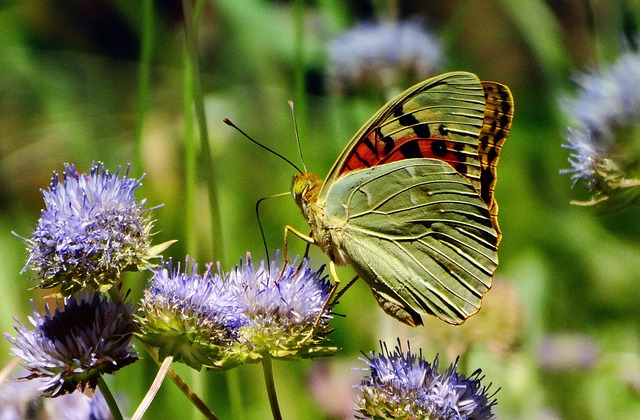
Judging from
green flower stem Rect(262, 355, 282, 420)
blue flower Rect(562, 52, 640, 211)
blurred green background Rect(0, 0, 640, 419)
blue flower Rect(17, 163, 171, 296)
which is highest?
blurred green background Rect(0, 0, 640, 419)

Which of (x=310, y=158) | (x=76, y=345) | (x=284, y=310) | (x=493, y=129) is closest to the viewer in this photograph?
(x=76, y=345)

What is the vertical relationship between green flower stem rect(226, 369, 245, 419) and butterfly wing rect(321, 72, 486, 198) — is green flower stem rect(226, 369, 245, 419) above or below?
below

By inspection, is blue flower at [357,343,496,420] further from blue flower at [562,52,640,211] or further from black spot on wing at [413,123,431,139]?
black spot on wing at [413,123,431,139]

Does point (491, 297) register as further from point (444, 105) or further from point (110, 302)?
point (110, 302)

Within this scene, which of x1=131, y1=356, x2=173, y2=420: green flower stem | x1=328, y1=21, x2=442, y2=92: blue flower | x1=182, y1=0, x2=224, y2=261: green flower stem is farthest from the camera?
x1=328, y1=21, x2=442, y2=92: blue flower

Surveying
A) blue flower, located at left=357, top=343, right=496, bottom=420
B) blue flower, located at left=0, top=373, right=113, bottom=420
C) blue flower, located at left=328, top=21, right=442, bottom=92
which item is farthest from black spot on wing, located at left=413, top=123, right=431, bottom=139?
blue flower, located at left=328, top=21, right=442, bottom=92

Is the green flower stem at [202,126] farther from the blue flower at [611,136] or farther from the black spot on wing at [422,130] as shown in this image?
the blue flower at [611,136]

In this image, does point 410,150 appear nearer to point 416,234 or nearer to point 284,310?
point 416,234

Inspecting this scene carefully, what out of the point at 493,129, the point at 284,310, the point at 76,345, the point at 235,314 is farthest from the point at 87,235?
the point at 493,129
